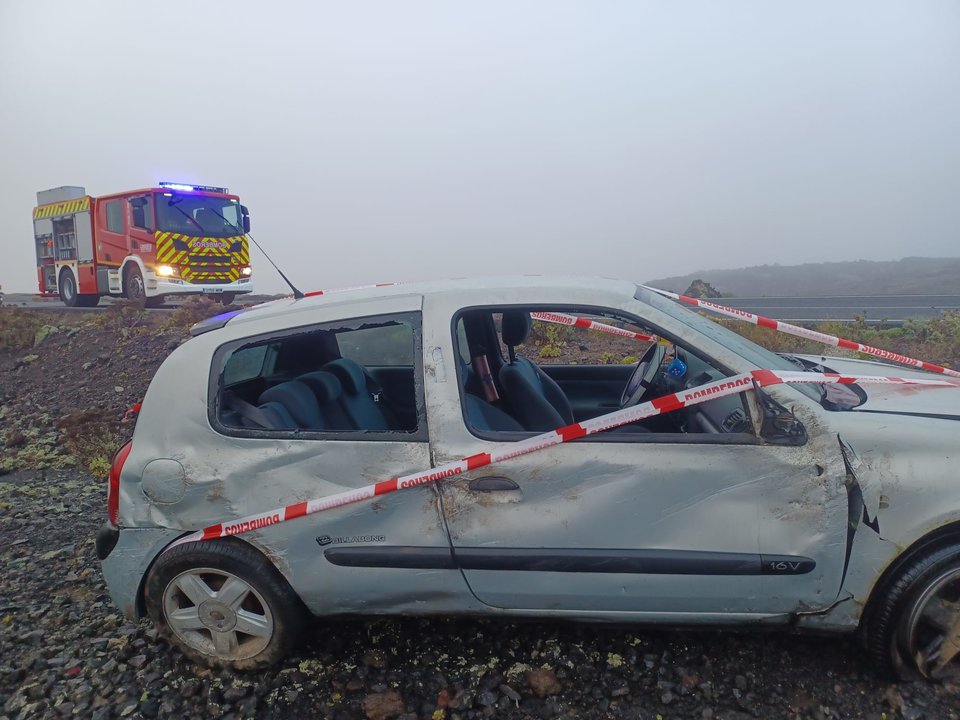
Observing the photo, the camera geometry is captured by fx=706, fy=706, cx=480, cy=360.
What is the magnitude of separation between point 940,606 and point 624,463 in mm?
1179

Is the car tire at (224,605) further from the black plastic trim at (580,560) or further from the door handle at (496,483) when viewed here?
the door handle at (496,483)

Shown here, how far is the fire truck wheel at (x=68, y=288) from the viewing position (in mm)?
16309

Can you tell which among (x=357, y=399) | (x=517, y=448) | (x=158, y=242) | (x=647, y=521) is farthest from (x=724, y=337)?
(x=158, y=242)

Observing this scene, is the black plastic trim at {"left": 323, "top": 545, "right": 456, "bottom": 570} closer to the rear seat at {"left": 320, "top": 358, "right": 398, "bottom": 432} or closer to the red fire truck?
the rear seat at {"left": 320, "top": 358, "right": 398, "bottom": 432}

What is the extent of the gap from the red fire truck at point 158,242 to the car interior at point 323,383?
1096cm

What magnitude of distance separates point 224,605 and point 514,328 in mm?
1721

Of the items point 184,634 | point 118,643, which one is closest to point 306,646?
point 184,634

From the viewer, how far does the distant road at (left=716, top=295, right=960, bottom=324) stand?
11.9m

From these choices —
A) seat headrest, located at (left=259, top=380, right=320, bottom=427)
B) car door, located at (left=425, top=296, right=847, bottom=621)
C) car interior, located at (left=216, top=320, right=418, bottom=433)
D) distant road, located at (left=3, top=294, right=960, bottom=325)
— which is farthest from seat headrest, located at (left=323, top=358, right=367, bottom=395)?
distant road, located at (left=3, top=294, right=960, bottom=325)

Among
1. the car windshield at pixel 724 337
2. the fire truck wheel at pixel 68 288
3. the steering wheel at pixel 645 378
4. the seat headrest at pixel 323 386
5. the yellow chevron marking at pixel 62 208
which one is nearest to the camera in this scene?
the car windshield at pixel 724 337

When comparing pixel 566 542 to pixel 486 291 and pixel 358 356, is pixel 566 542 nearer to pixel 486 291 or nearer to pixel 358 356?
pixel 486 291

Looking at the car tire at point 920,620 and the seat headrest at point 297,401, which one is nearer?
the car tire at point 920,620

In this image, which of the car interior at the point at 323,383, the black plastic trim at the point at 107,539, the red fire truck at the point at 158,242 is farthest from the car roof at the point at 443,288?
the red fire truck at the point at 158,242

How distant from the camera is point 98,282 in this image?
15.3 m
